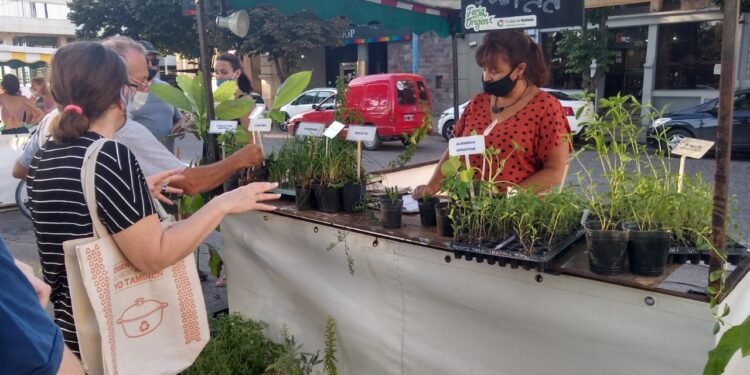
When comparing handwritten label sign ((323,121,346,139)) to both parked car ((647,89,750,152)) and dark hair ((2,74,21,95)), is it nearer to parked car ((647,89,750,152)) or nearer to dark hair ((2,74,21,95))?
dark hair ((2,74,21,95))

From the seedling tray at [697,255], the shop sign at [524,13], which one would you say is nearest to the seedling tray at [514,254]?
the seedling tray at [697,255]

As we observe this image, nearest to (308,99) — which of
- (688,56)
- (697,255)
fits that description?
(688,56)

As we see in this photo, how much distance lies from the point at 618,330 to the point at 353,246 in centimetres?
99

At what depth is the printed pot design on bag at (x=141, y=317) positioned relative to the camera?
164cm

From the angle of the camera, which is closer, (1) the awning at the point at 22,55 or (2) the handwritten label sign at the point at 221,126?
(2) the handwritten label sign at the point at 221,126

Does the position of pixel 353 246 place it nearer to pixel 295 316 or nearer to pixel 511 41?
pixel 295 316

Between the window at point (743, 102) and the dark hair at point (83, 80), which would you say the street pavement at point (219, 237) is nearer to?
the window at point (743, 102)

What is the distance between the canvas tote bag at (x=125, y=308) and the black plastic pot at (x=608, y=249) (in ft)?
3.86

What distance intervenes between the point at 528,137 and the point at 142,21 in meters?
19.3

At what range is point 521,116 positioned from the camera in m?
2.49

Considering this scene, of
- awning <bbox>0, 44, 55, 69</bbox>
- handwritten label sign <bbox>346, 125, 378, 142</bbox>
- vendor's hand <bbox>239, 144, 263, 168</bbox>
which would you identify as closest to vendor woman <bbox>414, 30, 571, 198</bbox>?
handwritten label sign <bbox>346, 125, 378, 142</bbox>

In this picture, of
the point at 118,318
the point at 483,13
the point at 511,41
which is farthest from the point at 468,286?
the point at 483,13

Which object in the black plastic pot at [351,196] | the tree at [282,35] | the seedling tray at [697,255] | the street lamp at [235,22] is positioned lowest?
the seedling tray at [697,255]

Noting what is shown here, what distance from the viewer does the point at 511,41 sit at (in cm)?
254
